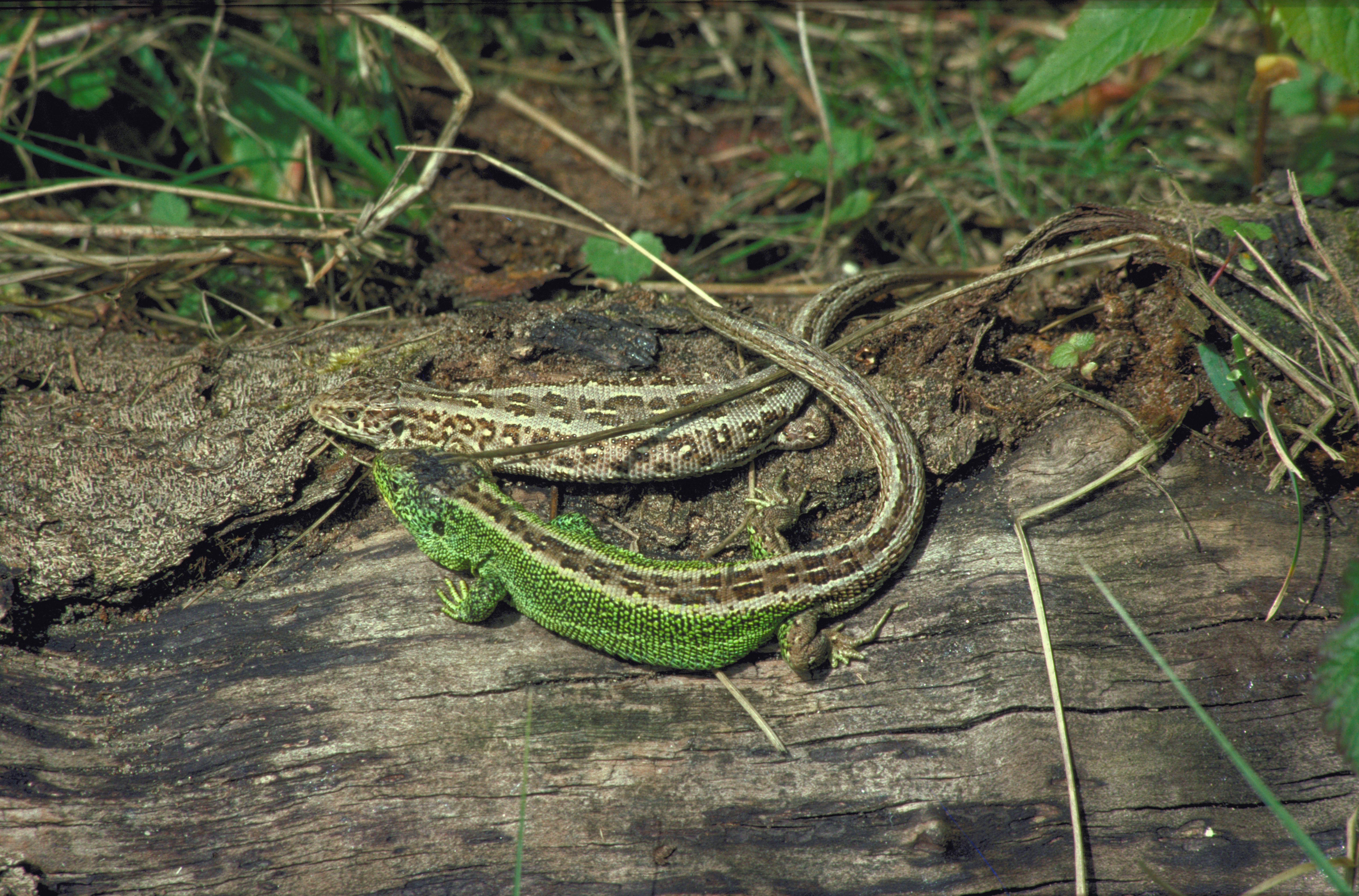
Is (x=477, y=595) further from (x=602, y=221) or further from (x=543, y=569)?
(x=602, y=221)

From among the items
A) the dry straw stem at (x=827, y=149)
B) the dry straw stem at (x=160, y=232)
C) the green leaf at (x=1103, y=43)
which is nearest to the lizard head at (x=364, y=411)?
the dry straw stem at (x=160, y=232)

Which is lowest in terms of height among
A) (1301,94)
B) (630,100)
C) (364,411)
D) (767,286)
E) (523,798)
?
(523,798)

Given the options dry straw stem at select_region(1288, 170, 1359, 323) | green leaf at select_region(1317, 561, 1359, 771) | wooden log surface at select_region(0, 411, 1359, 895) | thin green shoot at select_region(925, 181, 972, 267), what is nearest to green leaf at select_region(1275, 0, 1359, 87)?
dry straw stem at select_region(1288, 170, 1359, 323)

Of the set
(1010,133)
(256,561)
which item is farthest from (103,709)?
(1010,133)

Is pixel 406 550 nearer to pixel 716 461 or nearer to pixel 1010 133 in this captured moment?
pixel 716 461

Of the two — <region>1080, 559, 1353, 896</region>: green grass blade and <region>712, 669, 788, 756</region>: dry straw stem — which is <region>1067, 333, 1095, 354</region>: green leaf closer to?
<region>1080, 559, 1353, 896</region>: green grass blade

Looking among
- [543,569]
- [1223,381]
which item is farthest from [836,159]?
[543,569]

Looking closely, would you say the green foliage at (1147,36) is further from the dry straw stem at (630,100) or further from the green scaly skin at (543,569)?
the green scaly skin at (543,569)
